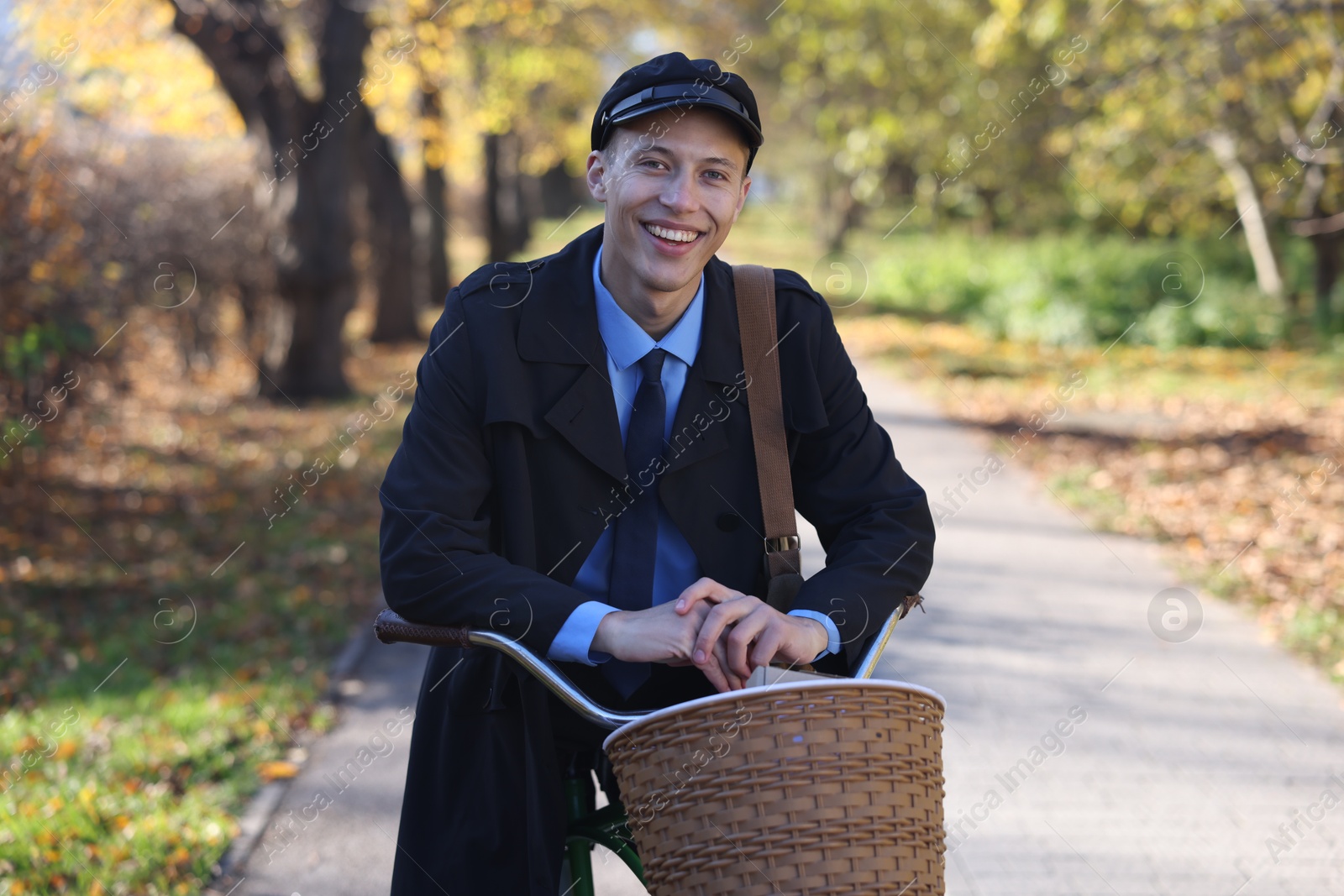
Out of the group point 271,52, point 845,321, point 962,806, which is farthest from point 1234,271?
point 962,806

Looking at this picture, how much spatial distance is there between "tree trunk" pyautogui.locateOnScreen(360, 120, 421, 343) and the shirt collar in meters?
17.1

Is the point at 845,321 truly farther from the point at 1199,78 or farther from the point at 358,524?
the point at 358,524

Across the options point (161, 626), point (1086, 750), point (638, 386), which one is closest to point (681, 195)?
point (638, 386)

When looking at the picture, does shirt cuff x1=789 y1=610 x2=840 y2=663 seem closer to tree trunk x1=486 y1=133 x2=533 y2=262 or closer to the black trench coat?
the black trench coat

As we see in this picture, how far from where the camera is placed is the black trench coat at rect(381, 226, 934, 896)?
6.66 ft

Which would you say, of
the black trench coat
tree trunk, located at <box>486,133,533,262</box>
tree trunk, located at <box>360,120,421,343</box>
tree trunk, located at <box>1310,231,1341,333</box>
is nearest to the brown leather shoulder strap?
the black trench coat

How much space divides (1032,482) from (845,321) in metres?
13.6

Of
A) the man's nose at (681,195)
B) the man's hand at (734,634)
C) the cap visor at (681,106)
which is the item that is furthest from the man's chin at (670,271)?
the man's hand at (734,634)

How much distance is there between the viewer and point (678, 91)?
2049 millimetres

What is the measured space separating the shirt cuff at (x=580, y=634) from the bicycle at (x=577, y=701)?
37 millimetres

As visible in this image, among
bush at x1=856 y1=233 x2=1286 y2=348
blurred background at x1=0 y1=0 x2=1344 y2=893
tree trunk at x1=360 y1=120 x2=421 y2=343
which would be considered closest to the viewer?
blurred background at x1=0 y1=0 x2=1344 y2=893

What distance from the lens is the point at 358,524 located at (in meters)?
8.92

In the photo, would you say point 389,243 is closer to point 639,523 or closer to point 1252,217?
point 1252,217

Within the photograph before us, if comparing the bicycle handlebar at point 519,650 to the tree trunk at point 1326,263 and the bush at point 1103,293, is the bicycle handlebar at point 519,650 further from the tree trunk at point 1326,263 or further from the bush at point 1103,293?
the tree trunk at point 1326,263
